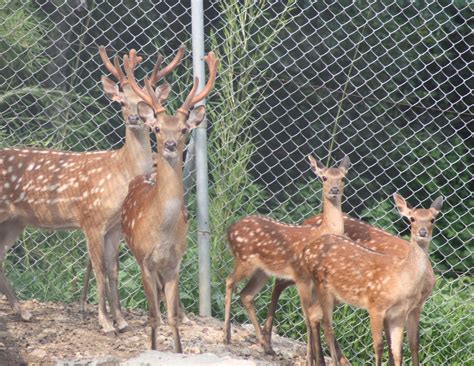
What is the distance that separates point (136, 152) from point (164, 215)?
871mm

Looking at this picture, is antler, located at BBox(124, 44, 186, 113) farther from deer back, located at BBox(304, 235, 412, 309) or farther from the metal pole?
deer back, located at BBox(304, 235, 412, 309)

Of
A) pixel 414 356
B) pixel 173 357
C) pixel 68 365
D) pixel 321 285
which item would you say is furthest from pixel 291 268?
pixel 68 365

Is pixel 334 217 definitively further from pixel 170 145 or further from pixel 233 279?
pixel 170 145

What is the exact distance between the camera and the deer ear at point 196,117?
8195mm

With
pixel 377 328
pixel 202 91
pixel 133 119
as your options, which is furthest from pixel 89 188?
pixel 377 328

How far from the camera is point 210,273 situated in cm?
933

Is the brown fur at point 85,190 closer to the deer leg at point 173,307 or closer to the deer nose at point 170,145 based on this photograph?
the deer leg at point 173,307

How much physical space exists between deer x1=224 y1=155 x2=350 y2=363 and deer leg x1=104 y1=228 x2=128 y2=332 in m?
0.67

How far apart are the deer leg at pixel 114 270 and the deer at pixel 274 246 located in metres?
0.67

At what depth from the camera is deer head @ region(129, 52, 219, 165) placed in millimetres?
7961

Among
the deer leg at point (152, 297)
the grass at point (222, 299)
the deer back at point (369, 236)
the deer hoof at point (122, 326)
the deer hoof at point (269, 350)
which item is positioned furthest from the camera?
the grass at point (222, 299)

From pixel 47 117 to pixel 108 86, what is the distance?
996mm

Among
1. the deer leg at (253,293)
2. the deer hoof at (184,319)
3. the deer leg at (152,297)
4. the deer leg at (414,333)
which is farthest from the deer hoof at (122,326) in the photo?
the deer leg at (414,333)

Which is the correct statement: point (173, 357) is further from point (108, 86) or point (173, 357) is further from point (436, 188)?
point (436, 188)
